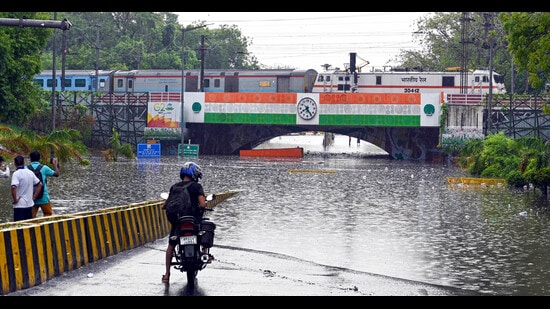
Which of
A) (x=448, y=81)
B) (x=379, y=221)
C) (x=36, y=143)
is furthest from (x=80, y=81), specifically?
(x=379, y=221)

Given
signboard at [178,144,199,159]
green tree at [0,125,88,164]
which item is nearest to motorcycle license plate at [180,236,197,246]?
green tree at [0,125,88,164]

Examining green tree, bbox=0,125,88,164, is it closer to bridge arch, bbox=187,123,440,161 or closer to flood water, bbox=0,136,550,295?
flood water, bbox=0,136,550,295

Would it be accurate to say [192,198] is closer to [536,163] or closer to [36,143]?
[36,143]

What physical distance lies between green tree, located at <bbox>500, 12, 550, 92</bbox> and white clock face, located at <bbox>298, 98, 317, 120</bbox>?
3986 cm

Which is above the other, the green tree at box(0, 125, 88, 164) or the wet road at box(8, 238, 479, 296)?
the green tree at box(0, 125, 88, 164)

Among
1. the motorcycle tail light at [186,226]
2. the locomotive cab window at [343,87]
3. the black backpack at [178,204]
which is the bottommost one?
the motorcycle tail light at [186,226]

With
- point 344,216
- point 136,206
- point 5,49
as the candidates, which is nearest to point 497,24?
point 5,49

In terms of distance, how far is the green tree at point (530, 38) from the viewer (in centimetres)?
3444

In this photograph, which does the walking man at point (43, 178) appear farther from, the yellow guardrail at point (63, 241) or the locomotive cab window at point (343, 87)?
the locomotive cab window at point (343, 87)

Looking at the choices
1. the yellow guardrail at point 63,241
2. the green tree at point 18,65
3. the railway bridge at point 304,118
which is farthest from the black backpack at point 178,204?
the railway bridge at point 304,118

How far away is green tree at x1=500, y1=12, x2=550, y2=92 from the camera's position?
34.4 m

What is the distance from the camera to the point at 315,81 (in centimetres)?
7981

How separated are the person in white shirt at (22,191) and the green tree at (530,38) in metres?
21.3
